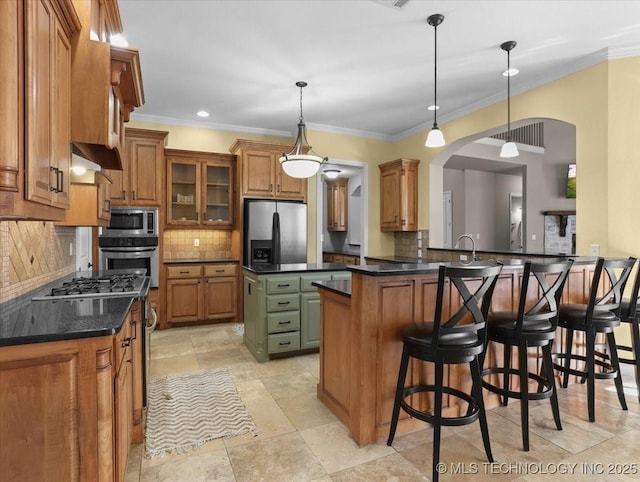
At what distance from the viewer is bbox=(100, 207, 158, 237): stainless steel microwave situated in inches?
175

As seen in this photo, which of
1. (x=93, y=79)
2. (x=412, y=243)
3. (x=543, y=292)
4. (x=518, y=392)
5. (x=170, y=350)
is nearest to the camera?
(x=93, y=79)

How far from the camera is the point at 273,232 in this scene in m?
5.10

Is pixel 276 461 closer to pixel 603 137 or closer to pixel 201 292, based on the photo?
pixel 201 292

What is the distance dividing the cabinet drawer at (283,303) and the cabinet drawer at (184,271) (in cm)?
182

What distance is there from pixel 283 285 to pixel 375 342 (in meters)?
1.56

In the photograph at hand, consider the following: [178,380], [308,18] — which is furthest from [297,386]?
[308,18]

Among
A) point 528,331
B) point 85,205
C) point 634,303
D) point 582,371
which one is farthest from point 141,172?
point 634,303

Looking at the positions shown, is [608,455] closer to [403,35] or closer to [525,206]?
[403,35]

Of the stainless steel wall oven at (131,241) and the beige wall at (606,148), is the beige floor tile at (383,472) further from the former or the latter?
the stainless steel wall oven at (131,241)

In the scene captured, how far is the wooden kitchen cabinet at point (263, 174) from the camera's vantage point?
16.9ft

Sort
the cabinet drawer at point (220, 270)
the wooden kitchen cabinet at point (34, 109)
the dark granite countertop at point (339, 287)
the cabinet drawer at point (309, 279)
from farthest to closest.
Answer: the cabinet drawer at point (220, 270) < the cabinet drawer at point (309, 279) < the dark granite countertop at point (339, 287) < the wooden kitchen cabinet at point (34, 109)

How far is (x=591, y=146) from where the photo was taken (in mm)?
3396

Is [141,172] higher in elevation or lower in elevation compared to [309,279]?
higher

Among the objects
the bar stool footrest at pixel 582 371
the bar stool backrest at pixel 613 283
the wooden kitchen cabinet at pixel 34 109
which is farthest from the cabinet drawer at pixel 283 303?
the bar stool backrest at pixel 613 283
